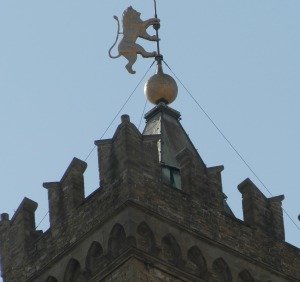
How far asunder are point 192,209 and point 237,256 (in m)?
1.27

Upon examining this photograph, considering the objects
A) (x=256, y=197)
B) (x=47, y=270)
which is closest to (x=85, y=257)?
(x=47, y=270)

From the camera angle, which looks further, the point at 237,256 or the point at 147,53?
the point at 147,53

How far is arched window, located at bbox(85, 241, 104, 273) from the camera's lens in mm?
43312

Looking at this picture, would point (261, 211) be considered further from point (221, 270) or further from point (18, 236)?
point (18, 236)

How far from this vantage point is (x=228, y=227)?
44750 mm

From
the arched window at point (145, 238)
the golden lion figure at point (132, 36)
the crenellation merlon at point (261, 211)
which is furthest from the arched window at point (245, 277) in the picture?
the golden lion figure at point (132, 36)

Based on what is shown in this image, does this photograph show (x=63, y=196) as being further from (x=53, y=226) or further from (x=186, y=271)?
(x=186, y=271)

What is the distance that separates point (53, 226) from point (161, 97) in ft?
16.2

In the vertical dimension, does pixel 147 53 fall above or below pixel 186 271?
above

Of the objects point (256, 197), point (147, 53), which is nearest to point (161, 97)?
point (147, 53)

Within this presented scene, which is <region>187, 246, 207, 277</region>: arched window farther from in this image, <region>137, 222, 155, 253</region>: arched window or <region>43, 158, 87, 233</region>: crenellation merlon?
<region>43, 158, 87, 233</region>: crenellation merlon

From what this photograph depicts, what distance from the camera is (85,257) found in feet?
143

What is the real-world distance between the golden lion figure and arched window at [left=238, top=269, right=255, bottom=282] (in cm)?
563

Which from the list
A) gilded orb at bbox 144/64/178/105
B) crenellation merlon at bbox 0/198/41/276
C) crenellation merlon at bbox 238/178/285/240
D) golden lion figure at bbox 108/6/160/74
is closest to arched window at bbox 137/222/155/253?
crenellation merlon at bbox 238/178/285/240
